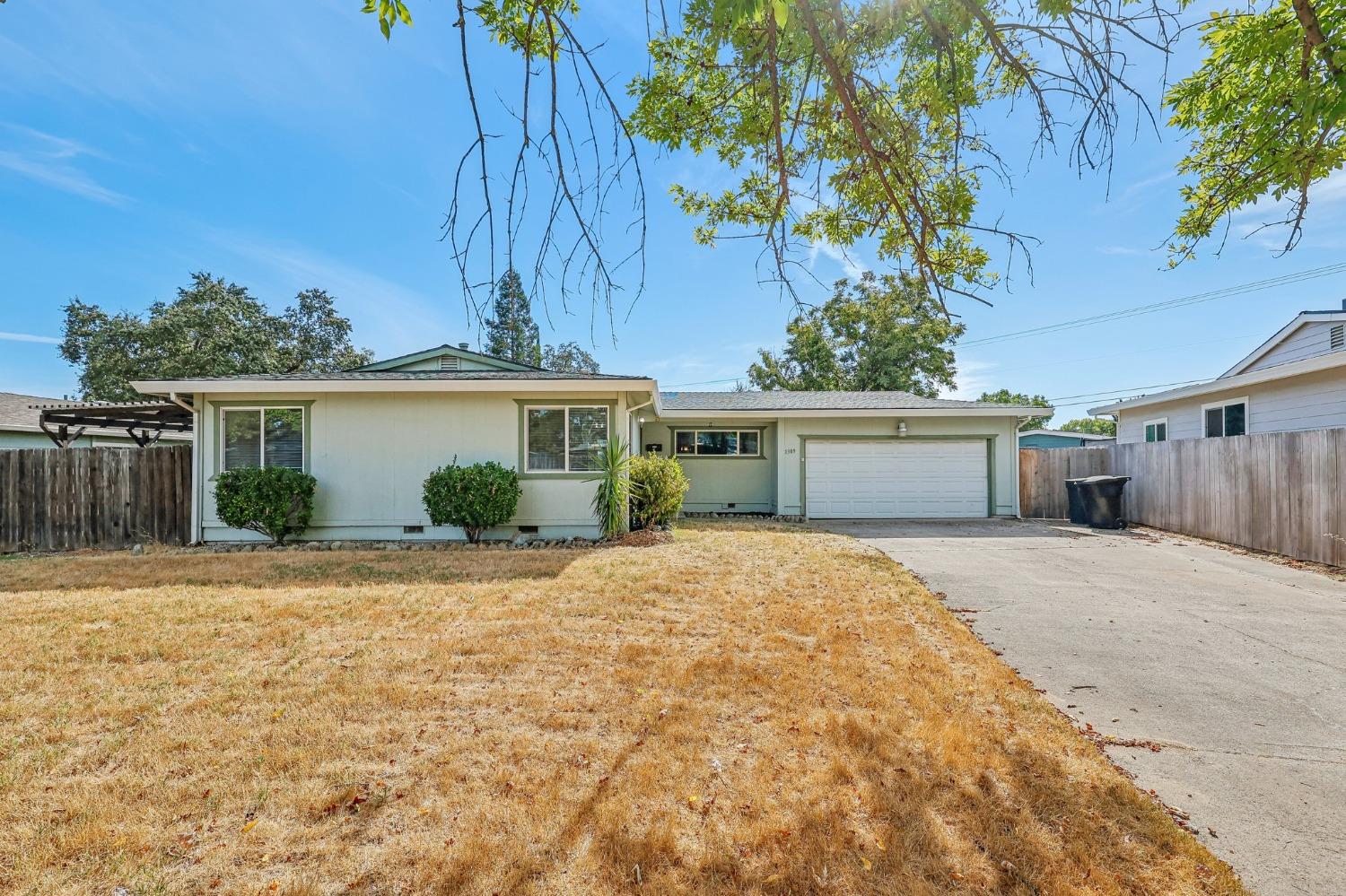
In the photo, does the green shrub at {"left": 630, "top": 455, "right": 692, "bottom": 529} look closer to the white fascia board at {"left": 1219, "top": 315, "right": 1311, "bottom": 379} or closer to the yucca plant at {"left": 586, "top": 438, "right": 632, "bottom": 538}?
the yucca plant at {"left": 586, "top": 438, "right": 632, "bottom": 538}

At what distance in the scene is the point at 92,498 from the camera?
905 centimetres

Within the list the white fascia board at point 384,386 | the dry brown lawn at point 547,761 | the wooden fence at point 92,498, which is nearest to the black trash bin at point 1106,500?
the dry brown lawn at point 547,761

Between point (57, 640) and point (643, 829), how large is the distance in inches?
199

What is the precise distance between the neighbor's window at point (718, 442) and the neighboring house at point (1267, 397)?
9.39 metres

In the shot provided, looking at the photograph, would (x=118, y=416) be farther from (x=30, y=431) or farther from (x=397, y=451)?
(x=30, y=431)

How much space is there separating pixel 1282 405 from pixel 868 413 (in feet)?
23.7

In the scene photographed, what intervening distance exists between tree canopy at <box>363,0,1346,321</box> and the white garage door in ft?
28.4

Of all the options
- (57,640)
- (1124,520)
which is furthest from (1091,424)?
(57,640)

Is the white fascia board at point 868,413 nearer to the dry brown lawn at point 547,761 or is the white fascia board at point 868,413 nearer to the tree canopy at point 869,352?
the dry brown lawn at point 547,761

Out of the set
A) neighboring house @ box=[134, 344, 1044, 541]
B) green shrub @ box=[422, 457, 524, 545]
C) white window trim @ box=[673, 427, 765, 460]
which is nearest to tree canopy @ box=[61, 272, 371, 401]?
neighboring house @ box=[134, 344, 1044, 541]

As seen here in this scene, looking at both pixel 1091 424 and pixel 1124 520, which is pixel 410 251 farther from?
pixel 1091 424

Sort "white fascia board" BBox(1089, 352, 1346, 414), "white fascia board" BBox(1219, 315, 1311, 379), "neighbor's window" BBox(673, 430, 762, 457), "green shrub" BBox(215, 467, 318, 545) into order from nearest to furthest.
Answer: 1. "green shrub" BBox(215, 467, 318, 545)
2. "white fascia board" BBox(1089, 352, 1346, 414)
3. "white fascia board" BBox(1219, 315, 1311, 379)
4. "neighbor's window" BBox(673, 430, 762, 457)

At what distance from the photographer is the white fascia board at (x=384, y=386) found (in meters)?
8.80

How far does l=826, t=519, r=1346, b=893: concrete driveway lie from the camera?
7.34ft
